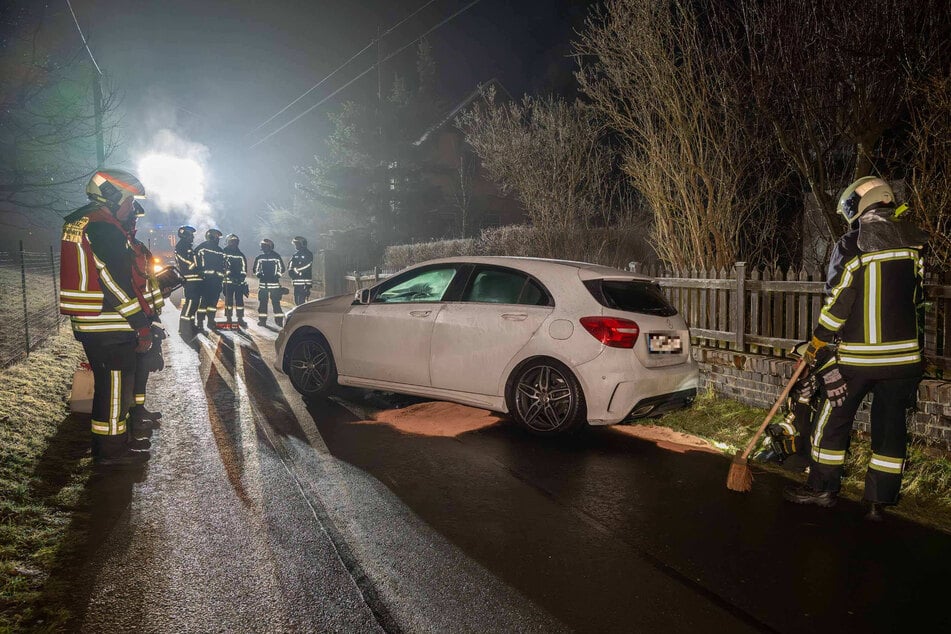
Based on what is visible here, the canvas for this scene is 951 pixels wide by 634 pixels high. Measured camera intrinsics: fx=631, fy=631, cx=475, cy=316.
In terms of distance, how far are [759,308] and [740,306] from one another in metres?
0.49

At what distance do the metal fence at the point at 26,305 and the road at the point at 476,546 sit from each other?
5197mm

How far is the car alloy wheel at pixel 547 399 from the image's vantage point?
5.38 m

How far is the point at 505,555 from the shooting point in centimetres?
330

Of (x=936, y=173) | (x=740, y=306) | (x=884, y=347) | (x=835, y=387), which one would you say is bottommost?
(x=835, y=387)

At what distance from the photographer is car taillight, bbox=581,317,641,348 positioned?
5238mm

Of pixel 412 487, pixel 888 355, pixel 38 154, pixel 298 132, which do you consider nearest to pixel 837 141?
pixel 888 355

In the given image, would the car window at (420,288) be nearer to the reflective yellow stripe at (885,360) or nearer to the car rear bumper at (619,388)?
the car rear bumper at (619,388)

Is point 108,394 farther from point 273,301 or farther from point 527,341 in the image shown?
point 273,301

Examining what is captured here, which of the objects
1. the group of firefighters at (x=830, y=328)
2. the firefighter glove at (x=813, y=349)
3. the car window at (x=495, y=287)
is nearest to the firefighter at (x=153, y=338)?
the group of firefighters at (x=830, y=328)

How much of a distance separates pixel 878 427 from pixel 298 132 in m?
57.2

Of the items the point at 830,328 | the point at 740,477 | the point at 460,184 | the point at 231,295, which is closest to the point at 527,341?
the point at 740,477

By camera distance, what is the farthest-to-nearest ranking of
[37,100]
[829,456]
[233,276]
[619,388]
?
[233,276] → [37,100] → [619,388] → [829,456]

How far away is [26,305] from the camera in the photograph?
9.30 metres

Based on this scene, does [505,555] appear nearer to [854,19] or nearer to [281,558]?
[281,558]
